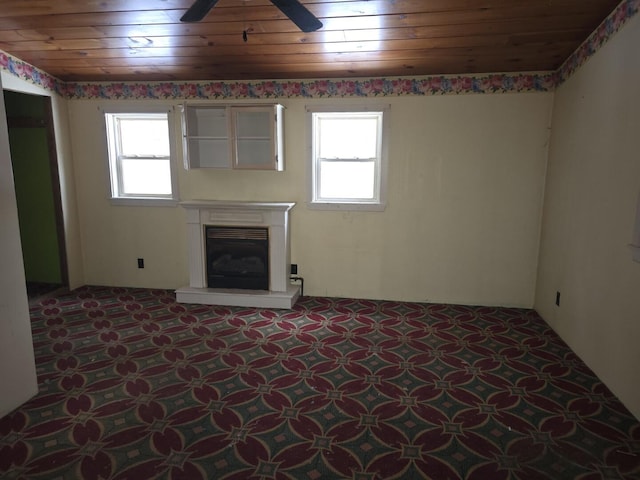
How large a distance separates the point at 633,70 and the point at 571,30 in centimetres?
79

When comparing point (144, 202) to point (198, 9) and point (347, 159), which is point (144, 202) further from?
point (198, 9)

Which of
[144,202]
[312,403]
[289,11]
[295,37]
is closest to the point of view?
[289,11]

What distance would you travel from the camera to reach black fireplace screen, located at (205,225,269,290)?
423cm

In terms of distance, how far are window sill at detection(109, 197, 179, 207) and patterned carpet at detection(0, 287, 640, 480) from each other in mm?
1319

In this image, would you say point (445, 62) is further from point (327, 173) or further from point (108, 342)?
point (108, 342)

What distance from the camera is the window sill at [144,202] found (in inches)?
179

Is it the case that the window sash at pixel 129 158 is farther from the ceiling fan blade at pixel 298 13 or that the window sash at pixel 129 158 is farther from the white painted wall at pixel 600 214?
the white painted wall at pixel 600 214

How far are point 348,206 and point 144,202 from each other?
2253 millimetres

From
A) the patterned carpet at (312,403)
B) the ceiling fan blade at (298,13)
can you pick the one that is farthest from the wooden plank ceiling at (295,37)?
the patterned carpet at (312,403)

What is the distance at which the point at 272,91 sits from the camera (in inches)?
167

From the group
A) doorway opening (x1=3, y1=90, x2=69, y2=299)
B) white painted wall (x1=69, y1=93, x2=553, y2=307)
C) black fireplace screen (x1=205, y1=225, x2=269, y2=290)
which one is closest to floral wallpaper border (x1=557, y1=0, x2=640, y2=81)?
white painted wall (x1=69, y1=93, x2=553, y2=307)

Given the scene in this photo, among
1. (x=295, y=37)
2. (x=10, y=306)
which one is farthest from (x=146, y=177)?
(x=10, y=306)

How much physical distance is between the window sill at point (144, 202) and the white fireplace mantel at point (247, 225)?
41cm

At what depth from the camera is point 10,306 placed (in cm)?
234
